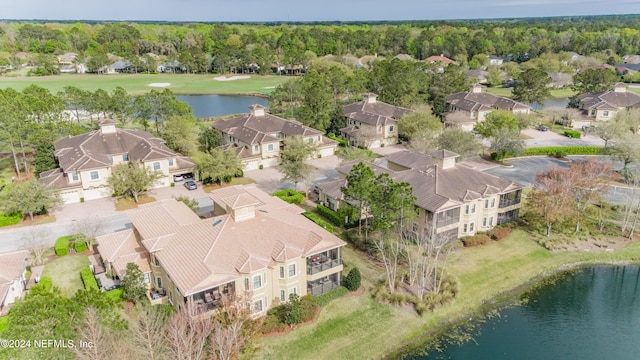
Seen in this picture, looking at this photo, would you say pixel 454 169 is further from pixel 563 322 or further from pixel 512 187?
pixel 563 322

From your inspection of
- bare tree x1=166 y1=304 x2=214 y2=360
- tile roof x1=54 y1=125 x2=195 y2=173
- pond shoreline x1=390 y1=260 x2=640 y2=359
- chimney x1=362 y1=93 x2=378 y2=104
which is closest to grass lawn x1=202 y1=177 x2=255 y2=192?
tile roof x1=54 y1=125 x2=195 y2=173

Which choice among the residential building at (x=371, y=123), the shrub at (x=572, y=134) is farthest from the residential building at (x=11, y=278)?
the shrub at (x=572, y=134)

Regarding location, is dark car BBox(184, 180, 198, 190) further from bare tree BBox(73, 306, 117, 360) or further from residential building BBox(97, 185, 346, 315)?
bare tree BBox(73, 306, 117, 360)

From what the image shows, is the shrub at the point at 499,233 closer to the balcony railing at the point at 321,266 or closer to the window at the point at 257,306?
the balcony railing at the point at 321,266

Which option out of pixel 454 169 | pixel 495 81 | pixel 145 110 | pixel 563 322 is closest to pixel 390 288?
pixel 563 322

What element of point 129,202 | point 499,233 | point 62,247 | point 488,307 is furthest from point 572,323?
point 129,202

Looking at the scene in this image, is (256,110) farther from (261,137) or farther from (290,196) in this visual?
(290,196)

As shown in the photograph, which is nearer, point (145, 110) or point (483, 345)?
point (483, 345)
